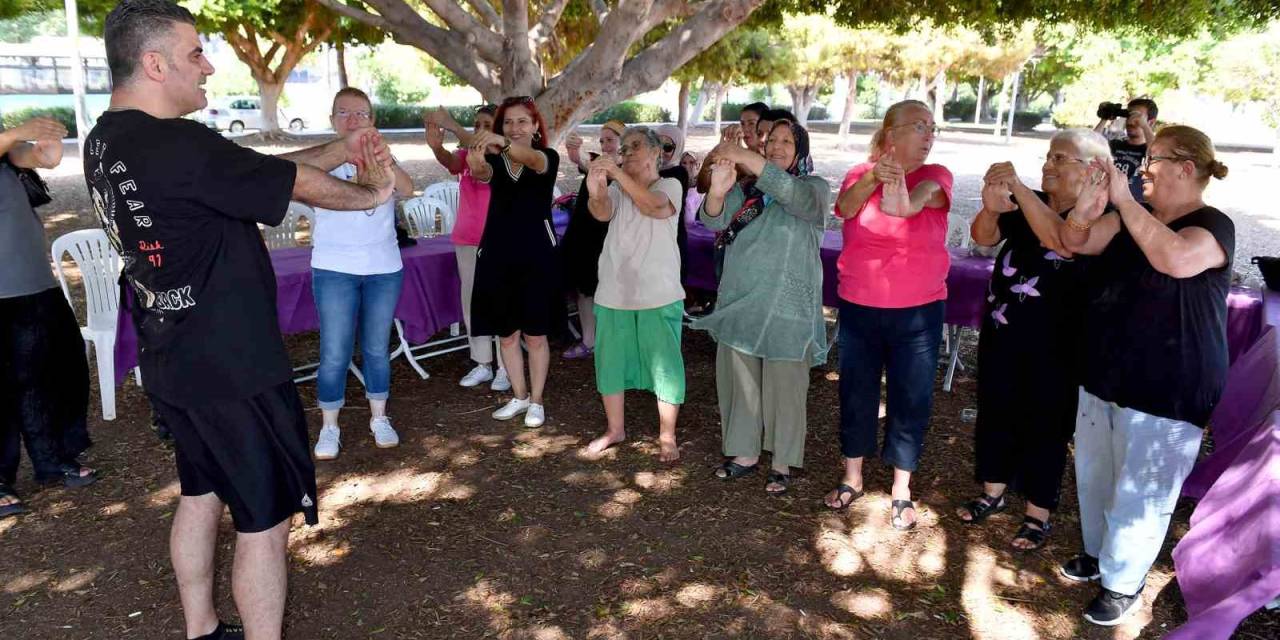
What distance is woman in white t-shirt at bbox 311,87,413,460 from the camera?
4.13 m

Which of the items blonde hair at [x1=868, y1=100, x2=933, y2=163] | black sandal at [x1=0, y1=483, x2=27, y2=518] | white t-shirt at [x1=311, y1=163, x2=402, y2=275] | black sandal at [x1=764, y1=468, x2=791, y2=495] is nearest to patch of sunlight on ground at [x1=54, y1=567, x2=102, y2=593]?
black sandal at [x1=0, y1=483, x2=27, y2=518]

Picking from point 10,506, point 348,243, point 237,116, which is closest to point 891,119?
point 348,243

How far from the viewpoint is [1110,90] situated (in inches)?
1137

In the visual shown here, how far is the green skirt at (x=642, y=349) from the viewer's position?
4.46 meters

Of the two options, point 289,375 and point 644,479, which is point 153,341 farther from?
point 644,479

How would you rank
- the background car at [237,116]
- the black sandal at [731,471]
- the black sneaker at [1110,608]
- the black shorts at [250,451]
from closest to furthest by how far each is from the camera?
the black shorts at [250,451], the black sneaker at [1110,608], the black sandal at [731,471], the background car at [237,116]

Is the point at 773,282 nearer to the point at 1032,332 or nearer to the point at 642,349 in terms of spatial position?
the point at 642,349

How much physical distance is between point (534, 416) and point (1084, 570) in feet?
9.87

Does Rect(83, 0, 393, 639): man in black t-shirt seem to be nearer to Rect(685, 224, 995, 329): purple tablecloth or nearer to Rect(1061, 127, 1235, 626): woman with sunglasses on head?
Rect(1061, 127, 1235, 626): woman with sunglasses on head

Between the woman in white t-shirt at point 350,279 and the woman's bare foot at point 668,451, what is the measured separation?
1.62 metres

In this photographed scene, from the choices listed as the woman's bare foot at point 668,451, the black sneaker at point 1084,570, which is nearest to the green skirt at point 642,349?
the woman's bare foot at point 668,451

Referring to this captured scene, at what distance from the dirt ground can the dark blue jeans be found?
383 millimetres

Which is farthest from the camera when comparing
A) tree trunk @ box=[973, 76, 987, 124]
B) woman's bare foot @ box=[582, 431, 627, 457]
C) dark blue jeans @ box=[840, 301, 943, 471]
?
tree trunk @ box=[973, 76, 987, 124]

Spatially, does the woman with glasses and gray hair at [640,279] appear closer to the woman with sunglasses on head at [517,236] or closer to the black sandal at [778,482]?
the woman with sunglasses on head at [517,236]
